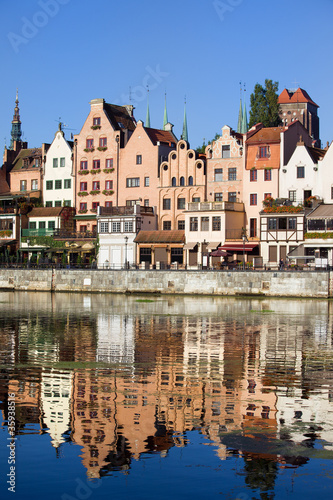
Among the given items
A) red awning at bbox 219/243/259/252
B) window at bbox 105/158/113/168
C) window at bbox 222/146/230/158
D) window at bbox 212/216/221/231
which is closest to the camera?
red awning at bbox 219/243/259/252

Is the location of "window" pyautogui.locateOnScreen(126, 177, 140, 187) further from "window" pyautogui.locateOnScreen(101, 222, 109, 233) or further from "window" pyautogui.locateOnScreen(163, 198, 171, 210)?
"window" pyautogui.locateOnScreen(101, 222, 109, 233)

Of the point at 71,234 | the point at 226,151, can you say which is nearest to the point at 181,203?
the point at 226,151

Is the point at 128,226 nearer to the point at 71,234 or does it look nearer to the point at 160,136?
the point at 71,234

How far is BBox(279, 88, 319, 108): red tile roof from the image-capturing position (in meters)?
167

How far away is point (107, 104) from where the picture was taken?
301ft

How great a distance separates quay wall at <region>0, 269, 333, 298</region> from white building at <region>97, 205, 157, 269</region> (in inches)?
325

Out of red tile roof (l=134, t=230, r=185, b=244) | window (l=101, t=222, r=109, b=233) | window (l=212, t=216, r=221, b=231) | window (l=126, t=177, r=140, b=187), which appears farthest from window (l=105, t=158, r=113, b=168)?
window (l=212, t=216, r=221, b=231)

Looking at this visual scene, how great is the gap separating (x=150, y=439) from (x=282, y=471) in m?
3.34

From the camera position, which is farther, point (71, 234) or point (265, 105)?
point (265, 105)

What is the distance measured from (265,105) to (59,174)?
28.6 meters

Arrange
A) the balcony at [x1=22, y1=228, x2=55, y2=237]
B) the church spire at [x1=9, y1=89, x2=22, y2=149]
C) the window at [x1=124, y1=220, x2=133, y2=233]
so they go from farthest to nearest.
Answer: the church spire at [x1=9, y1=89, x2=22, y2=149]
the balcony at [x1=22, y1=228, x2=55, y2=237]
the window at [x1=124, y1=220, x2=133, y2=233]

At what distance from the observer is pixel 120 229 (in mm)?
85000

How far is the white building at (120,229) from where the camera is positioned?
83938 mm

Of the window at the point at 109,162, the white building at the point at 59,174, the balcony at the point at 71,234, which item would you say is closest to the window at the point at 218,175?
the window at the point at 109,162
